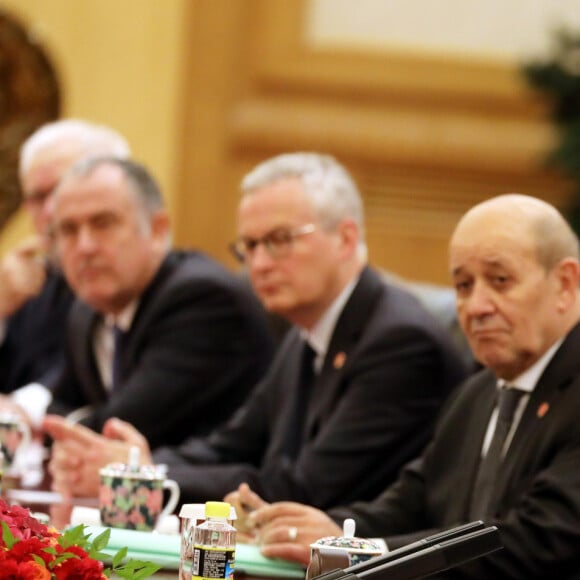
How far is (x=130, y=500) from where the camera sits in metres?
2.61

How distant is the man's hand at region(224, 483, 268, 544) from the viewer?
103 inches

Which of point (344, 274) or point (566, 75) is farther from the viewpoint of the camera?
point (566, 75)

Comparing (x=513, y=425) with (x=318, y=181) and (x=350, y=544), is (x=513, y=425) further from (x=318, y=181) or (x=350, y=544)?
(x=318, y=181)

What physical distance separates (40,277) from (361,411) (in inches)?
87.9

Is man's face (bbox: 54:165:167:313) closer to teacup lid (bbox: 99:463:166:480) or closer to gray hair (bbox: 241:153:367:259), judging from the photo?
gray hair (bbox: 241:153:367:259)

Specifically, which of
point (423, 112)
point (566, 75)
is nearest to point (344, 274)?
point (566, 75)

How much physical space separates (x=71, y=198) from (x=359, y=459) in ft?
4.44

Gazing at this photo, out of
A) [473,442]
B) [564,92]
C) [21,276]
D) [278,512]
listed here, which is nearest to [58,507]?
[278,512]

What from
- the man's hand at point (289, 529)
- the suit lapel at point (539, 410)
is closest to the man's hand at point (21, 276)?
the man's hand at point (289, 529)

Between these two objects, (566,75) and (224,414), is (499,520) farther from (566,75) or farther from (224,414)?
(566,75)

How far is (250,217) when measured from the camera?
3.55m

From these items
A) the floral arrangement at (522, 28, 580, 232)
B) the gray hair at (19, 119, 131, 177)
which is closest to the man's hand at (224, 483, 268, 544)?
the gray hair at (19, 119, 131, 177)

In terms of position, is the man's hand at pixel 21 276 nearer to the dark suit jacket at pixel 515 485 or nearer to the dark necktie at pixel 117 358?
the dark necktie at pixel 117 358

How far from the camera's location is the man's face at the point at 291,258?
11.5 ft
